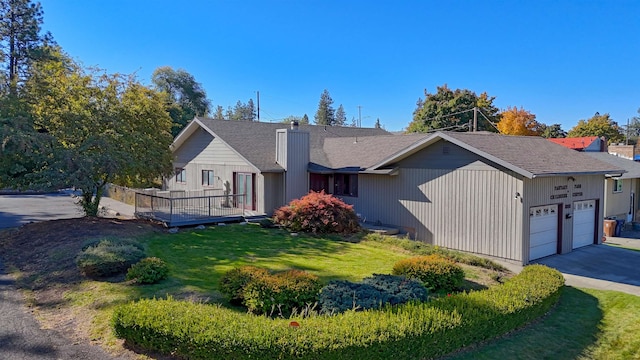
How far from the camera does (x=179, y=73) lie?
5797 centimetres

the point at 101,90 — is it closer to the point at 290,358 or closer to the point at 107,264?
the point at 107,264

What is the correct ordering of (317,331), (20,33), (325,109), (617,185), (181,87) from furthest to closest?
1. (325,109)
2. (181,87)
3. (20,33)
4. (617,185)
5. (317,331)

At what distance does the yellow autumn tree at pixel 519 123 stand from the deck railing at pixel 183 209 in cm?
3513

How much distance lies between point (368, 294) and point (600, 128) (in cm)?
6331

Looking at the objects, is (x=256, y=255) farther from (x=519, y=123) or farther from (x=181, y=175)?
(x=519, y=123)

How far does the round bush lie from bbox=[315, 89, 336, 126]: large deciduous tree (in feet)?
294

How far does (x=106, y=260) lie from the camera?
33.0ft

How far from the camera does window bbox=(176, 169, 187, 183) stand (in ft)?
82.7

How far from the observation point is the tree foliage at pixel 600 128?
2306 inches

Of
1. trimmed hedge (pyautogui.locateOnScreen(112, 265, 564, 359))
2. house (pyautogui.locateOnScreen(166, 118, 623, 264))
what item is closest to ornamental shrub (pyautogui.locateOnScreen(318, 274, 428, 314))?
trimmed hedge (pyautogui.locateOnScreen(112, 265, 564, 359))

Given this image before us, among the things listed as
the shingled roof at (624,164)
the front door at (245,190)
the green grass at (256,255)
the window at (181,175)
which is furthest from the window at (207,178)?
the shingled roof at (624,164)

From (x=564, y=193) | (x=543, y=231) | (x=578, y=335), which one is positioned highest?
(x=564, y=193)

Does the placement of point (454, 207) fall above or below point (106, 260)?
above

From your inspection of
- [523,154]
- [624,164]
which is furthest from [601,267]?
[624,164]
